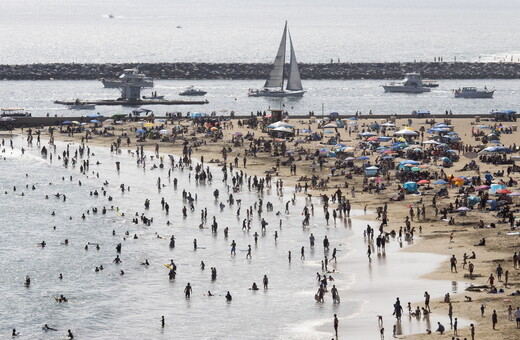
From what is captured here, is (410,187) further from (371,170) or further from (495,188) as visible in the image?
(371,170)

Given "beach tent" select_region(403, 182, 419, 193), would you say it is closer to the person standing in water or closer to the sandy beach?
the sandy beach

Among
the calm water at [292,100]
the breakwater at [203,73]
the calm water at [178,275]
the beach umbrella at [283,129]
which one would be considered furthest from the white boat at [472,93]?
the calm water at [178,275]

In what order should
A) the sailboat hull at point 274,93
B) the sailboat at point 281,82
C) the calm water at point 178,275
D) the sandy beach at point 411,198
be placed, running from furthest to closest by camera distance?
1. the sailboat at point 281,82
2. the sailboat hull at point 274,93
3. the calm water at point 178,275
4. the sandy beach at point 411,198

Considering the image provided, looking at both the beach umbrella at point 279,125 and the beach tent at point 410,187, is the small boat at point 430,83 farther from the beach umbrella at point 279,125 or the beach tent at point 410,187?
the beach tent at point 410,187

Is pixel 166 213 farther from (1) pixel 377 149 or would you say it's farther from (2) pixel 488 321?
(2) pixel 488 321

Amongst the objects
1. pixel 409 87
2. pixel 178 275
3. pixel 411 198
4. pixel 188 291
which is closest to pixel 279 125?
pixel 411 198

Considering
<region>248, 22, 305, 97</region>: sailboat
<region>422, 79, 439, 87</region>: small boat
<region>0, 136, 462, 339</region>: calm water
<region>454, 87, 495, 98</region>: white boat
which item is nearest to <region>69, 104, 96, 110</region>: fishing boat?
<region>248, 22, 305, 97</region>: sailboat
